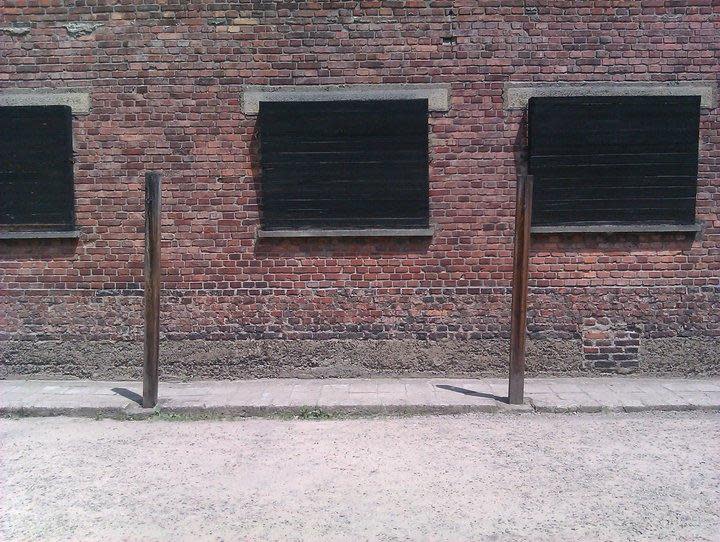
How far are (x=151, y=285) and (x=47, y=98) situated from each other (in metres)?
2.72

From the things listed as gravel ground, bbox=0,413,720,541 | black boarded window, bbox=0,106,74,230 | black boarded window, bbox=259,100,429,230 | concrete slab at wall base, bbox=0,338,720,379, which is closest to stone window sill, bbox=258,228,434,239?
black boarded window, bbox=259,100,429,230

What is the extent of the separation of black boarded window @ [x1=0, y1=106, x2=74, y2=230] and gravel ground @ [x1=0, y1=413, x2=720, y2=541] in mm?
2459

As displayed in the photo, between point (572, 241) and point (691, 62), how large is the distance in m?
2.44

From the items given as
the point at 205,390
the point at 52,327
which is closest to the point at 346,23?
the point at 205,390

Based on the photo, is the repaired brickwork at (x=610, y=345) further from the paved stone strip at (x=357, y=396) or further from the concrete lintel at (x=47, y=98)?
the concrete lintel at (x=47, y=98)

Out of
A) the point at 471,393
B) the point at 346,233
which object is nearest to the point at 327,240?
the point at 346,233

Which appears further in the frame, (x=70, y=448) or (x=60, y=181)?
(x=60, y=181)

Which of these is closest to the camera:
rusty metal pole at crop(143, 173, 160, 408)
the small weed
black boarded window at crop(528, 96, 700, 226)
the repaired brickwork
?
the small weed

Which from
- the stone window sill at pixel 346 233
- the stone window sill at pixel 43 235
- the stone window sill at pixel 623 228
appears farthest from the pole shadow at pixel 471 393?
the stone window sill at pixel 43 235

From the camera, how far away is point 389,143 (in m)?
6.75

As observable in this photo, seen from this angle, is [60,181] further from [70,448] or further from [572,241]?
[572,241]

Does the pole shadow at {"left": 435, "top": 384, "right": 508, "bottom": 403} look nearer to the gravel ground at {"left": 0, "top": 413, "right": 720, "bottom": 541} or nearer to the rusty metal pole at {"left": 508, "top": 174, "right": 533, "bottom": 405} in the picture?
the rusty metal pole at {"left": 508, "top": 174, "right": 533, "bottom": 405}

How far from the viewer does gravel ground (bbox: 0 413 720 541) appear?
12.1 ft

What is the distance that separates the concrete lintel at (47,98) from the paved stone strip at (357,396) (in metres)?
3.24
